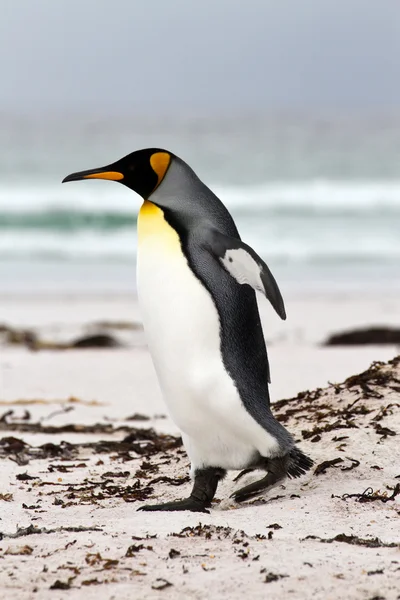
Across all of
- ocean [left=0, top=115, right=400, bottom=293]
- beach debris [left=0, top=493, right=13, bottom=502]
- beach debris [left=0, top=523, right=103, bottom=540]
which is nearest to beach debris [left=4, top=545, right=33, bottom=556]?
beach debris [left=0, top=523, right=103, bottom=540]

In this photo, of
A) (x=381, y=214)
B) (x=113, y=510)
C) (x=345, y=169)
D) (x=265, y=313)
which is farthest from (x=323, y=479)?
(x=345, y=169)

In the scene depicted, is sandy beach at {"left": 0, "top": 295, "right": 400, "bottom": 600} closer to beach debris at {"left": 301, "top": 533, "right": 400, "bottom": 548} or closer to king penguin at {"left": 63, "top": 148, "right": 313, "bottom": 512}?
beach debris at {"left": 301, "top": 533, "right": 400, "bottom": 548}

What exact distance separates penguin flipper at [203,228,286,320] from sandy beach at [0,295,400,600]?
815 millimetres

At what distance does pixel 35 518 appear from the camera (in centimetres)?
373

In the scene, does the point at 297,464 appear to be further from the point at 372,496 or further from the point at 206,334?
the point at 206,334

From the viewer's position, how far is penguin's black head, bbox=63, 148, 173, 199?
411 centimetres

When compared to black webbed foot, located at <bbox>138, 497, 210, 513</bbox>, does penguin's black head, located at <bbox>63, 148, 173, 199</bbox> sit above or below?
above

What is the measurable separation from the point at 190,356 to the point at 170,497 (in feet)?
2.38

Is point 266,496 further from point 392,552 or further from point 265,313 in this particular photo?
point 265,313

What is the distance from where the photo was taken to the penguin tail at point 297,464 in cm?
402

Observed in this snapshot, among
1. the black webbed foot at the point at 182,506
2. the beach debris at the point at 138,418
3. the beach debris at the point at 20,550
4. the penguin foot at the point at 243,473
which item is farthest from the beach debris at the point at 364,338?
the beach debris at the point at 20,550

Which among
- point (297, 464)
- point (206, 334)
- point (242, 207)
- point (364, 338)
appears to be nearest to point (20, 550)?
point (206, 334)

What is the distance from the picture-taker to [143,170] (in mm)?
4121

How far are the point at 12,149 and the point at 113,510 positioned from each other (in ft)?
126
